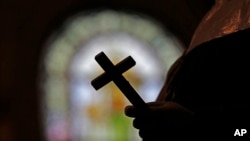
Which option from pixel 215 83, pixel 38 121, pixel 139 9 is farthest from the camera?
pixel 139 9

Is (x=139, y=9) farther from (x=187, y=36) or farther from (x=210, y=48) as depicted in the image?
(x=210, y=48)

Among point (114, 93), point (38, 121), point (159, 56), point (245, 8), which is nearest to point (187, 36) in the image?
point (159, 56)

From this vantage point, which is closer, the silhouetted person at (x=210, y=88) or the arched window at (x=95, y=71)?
the silhouetted person at (x=210, y=88)

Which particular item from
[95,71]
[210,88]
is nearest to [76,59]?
[95,71]

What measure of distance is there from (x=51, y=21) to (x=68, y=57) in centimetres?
14

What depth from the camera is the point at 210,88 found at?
669 mm

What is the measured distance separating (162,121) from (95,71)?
1.96 meters

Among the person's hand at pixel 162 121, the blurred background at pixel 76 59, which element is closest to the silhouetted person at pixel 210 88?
the person's hand at pixel 162 121

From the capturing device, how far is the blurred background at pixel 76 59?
2555mm

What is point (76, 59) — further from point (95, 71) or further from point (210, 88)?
point (210, 88)

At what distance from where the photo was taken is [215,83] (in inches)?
26.3

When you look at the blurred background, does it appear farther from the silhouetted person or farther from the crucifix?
the crucifix

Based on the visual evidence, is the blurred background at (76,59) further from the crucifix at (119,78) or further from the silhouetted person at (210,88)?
the crucifix at (119,78)

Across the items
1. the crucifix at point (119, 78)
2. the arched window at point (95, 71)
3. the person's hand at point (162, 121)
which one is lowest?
the person's hand at point (162, 121)
